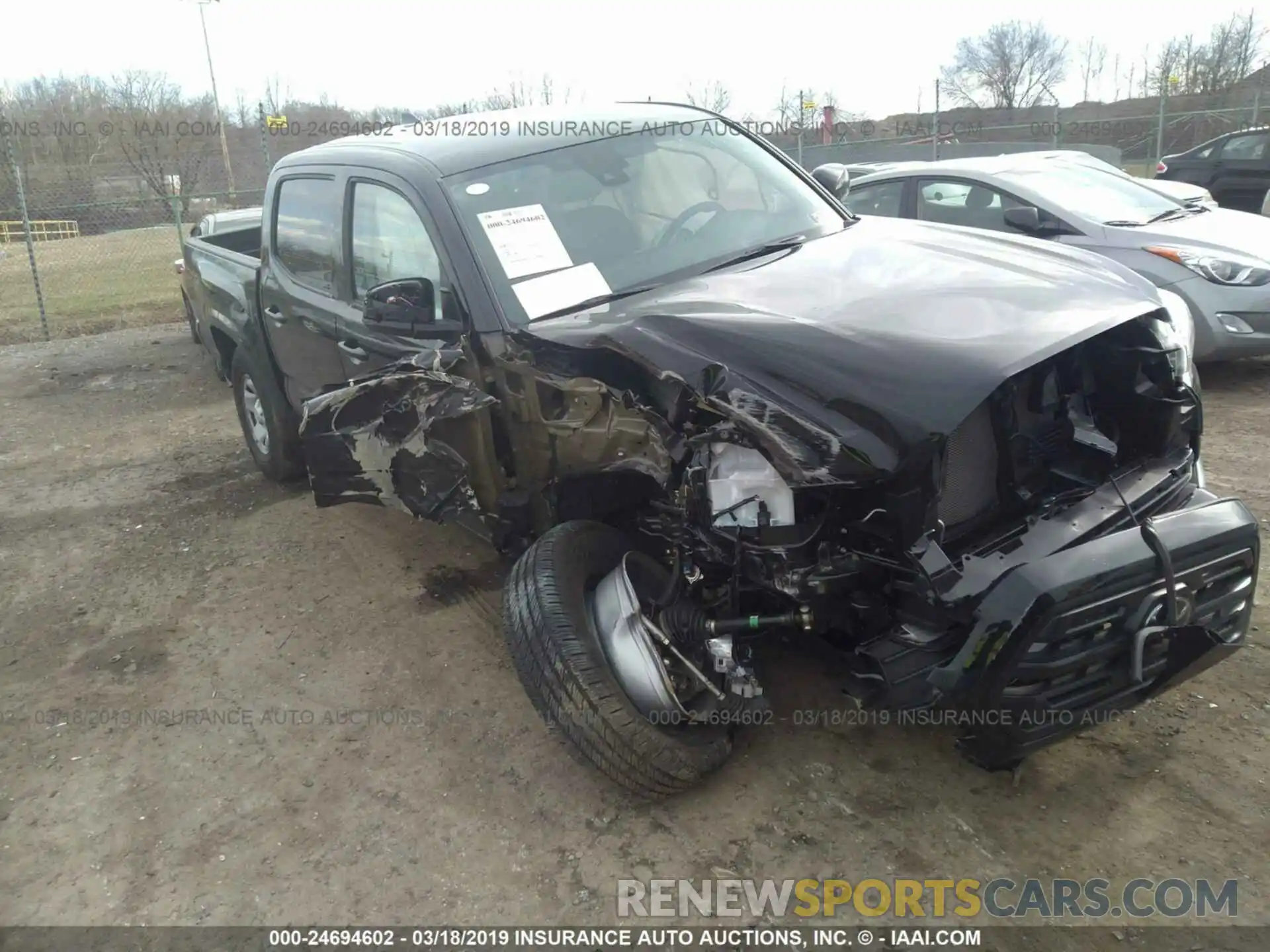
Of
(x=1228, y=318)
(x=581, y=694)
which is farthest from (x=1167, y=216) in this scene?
(x=581, y=694)

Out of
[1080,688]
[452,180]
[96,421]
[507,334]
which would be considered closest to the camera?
[1080,688]

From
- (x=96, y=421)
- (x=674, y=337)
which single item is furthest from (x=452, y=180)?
(x=96, y=421)

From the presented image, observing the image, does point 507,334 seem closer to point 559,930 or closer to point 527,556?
point 527,556

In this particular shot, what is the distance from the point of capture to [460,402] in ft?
10.2

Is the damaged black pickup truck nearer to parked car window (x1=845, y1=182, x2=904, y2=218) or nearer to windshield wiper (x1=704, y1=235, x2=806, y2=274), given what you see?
windshield wiper (x1=704, y1=235, x2=806, y2=274)

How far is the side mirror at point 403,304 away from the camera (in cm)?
325

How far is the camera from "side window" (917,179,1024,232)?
263 inches

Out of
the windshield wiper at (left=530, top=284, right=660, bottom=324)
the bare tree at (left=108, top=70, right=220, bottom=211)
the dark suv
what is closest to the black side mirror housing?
the windshield wiper at (left=530, top=284, right=660, bottom=324)

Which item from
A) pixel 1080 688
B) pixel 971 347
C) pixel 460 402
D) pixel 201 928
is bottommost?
pixel 201 928

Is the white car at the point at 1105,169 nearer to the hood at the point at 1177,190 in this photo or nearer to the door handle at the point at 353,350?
the hood at the point at 1177,190

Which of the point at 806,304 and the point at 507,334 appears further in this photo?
the point at 507,334

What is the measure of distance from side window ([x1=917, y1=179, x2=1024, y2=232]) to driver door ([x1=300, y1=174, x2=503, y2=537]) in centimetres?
451

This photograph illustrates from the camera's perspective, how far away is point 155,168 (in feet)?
78.5

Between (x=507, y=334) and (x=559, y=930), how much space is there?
1812 millimetres
